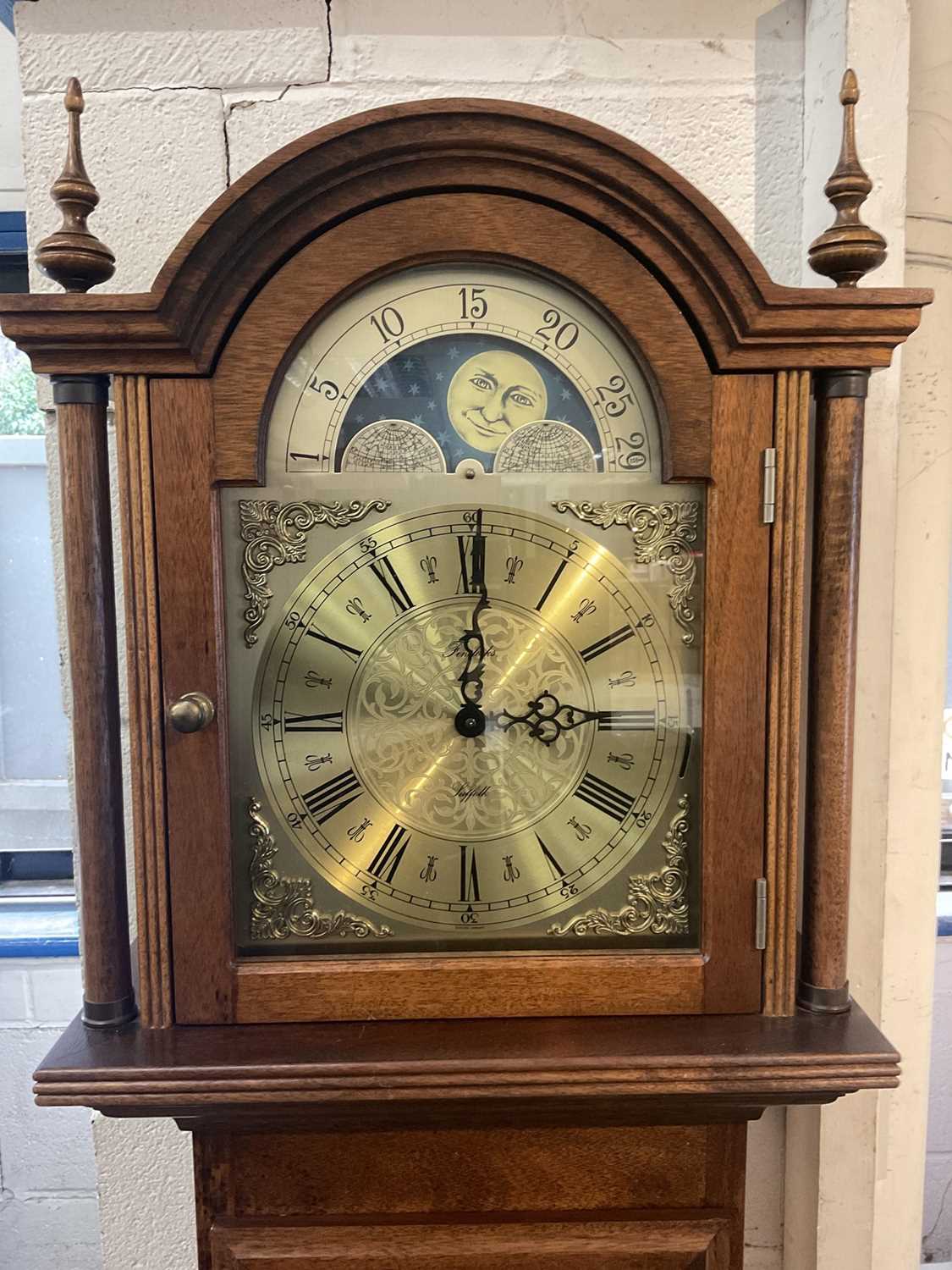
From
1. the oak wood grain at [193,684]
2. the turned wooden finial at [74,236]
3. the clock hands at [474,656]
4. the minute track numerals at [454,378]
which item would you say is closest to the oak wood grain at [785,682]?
the minute track numerals at [454,378]

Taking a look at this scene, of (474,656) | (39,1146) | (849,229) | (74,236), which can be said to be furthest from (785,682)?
(39,1146)

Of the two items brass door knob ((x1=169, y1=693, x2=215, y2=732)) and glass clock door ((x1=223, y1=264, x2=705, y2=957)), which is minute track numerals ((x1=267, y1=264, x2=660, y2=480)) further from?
brass door knob ((x1=169, y1=693, x2=215, y2=732))

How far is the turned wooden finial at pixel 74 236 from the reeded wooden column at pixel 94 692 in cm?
8

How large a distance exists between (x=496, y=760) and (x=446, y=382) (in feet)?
1.10

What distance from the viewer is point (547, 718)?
2.56 feet

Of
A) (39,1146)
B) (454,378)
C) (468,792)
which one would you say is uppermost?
(454,378)

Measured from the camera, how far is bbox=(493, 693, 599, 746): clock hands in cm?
78

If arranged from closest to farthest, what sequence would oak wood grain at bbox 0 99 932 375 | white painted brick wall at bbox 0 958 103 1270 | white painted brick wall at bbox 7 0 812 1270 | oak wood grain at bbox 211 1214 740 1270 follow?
1. oak wood grain at bbox 0 99 932 375
2. oak wood grain at bbox 211 1214 740 1270
3. white painted brick wall at bbox 7 0 812 1270
4. white painted brick wall at bbox 0 958 103 1270

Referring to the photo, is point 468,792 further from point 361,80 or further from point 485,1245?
point 361,80

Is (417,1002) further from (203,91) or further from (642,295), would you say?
(203,91)

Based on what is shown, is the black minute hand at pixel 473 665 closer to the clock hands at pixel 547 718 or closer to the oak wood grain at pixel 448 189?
the clock hands at pixel 547 718

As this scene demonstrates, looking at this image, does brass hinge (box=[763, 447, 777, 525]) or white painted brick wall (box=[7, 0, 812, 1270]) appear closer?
brass hinge (box=[763, 447, 777, 525])

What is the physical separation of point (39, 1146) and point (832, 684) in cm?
161

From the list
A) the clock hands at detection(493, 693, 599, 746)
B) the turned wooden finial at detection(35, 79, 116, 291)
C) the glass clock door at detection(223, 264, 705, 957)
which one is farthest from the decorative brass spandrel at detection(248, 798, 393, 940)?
the turned wooden finial at detection(35, 79, 116, 291)
